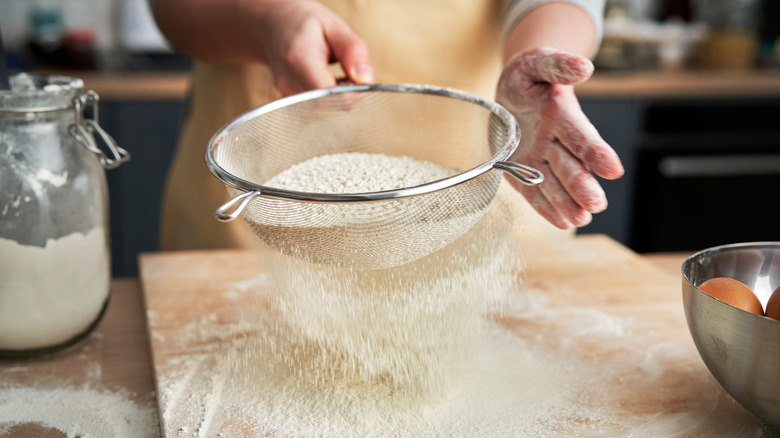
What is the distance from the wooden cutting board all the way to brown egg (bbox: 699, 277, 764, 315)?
109 millimetres

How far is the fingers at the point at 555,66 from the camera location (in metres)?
0.68

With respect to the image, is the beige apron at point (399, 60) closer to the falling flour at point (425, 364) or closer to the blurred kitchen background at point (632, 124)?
the falling flour at point (425, 364)

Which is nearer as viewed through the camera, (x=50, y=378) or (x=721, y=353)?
(x=721, y=353)

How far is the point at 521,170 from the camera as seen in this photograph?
65 cm

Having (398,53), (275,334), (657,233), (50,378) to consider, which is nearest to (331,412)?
(275,334)

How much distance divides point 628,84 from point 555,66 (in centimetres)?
156

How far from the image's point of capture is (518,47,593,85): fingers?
68 centimetres

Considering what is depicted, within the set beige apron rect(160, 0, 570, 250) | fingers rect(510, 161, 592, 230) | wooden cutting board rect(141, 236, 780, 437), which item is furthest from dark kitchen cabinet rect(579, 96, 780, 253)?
fingers rect(510, 161, 592, 230)

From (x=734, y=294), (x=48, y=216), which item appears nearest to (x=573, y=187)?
(x=734, y=294)

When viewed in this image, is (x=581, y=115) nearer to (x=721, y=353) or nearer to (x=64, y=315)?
(x=721, y=353)

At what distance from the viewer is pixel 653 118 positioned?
7.14 feet

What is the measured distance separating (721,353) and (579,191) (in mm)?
190

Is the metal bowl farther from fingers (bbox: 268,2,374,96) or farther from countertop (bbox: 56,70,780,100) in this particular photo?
countertop (bbox: 56,70,780,100)

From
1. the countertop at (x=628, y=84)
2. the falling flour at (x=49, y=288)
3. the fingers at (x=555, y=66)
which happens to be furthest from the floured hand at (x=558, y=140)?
the countertop at (x=628, y=84)
